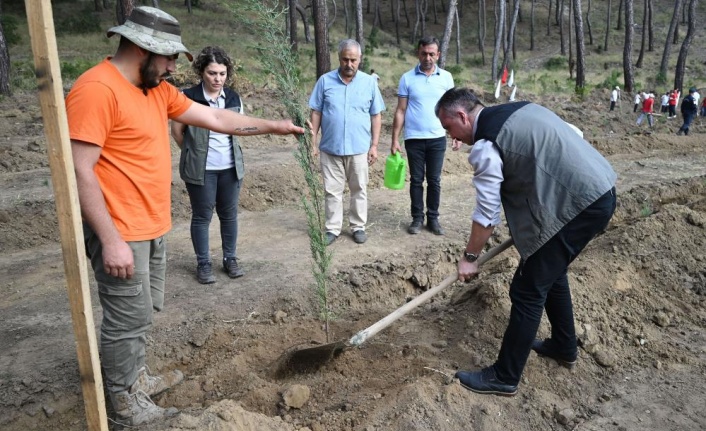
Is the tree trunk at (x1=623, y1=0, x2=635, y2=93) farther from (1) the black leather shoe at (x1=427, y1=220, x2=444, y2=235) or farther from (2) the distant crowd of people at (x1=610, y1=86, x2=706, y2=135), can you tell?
(1) the black leather shoe at (x1=427, y1=220, x2=444, y2=235)

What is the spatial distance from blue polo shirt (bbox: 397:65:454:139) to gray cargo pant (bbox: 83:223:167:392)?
3817 millimetres

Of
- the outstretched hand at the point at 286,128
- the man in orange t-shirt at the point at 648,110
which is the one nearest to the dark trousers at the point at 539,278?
the outstretched hand at the point at 286,128

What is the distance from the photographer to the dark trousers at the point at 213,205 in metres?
5.11

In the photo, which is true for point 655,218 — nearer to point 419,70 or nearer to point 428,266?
point 428,266

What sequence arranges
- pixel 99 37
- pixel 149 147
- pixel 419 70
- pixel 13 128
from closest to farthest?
1. pixel 149 147
2. pixel 419 70
3. pixel 13 128
4. pixel 99 37

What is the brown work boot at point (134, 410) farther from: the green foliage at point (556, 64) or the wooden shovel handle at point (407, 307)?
the green foliage at point (556, 64)

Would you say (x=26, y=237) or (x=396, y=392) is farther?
(x=26, y=237)

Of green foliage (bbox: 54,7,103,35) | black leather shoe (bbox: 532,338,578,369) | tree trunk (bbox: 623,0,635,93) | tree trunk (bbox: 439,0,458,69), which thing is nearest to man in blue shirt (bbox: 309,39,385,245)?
black leather shoe (bbox: 532,338,578,369)

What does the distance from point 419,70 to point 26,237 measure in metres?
5.19

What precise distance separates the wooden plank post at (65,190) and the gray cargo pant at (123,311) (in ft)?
2.18

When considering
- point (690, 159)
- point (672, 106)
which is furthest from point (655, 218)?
point (672, 106)

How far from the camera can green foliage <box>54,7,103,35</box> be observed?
2947 cm

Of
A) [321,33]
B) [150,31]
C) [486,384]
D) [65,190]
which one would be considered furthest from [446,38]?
[65,190]

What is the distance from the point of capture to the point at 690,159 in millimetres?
11953
